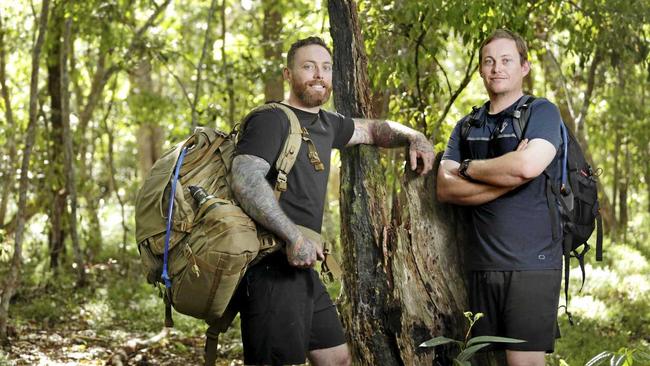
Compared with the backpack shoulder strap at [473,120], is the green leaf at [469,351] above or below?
below

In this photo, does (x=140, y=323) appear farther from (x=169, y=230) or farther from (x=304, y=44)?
(x=304, y=44)

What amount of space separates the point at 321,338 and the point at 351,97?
1.65 m

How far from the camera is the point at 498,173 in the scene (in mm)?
4500

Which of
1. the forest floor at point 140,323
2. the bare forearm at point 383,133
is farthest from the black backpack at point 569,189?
the forest floor at point 140,323

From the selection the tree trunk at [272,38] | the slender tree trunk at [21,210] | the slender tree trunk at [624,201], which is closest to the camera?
the slender tree trunk at [21,210]

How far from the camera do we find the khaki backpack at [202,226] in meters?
4.21

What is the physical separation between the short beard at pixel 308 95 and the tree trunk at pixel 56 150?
25.6ft

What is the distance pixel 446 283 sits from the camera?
5.33 m

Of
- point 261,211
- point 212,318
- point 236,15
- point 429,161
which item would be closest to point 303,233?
point 261,211

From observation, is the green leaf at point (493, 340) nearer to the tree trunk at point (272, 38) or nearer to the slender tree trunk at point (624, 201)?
the tree trunk at point (272, 38)

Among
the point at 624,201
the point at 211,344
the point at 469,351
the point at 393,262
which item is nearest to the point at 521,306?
the point at 469,351

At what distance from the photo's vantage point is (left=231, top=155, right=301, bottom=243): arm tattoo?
14.0ft

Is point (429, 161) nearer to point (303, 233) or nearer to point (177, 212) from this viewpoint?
point (303, 233)

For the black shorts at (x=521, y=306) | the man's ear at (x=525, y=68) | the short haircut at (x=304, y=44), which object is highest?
the short haircut at (x=304, y=44)
